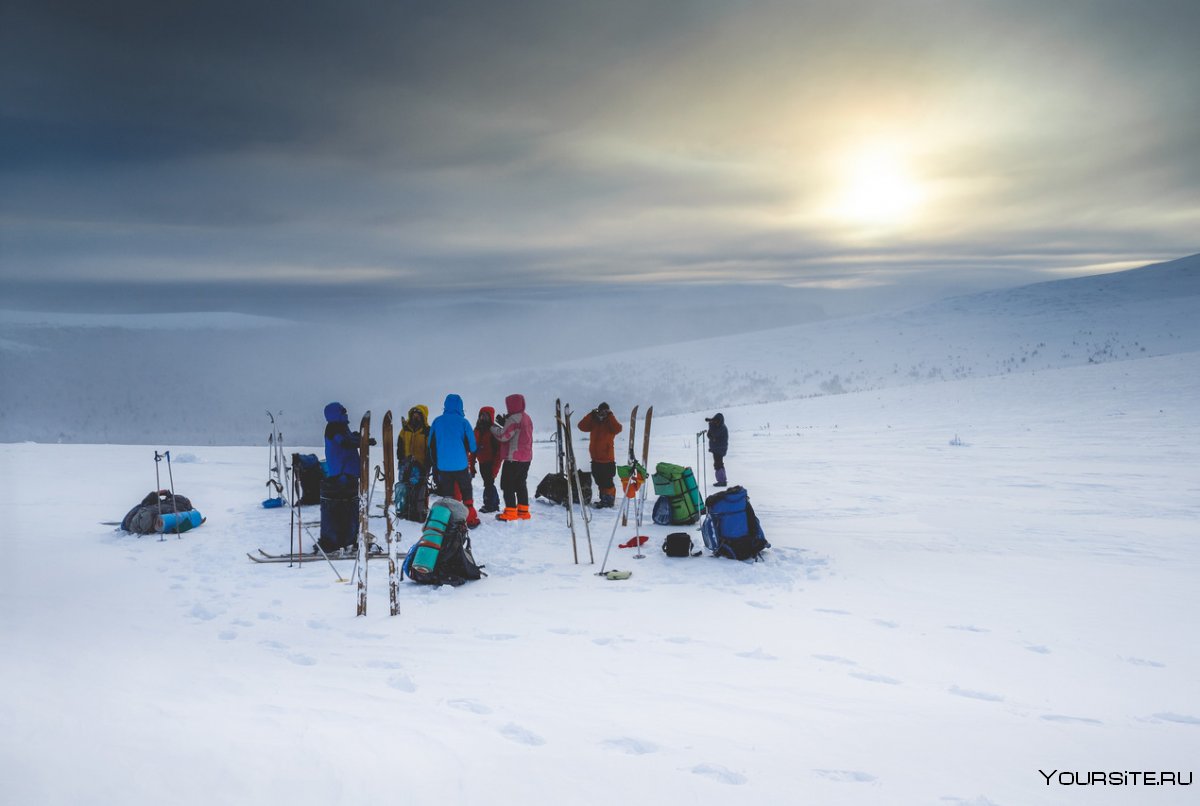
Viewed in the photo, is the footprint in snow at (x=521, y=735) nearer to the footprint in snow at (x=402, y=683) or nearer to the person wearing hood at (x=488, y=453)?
the footprint in snow at (x=402, y=683)

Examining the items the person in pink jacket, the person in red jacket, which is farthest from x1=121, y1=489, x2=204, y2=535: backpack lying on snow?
the person in red jacket

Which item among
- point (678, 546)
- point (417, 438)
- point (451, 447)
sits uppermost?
point (417, 438)

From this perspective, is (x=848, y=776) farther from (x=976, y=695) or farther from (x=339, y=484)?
(x=339, y=484)

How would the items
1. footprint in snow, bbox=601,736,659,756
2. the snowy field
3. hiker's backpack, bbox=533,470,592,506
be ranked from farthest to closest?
hiker's backpack, bbox=533,470,592,506 < footprint in snow, bbox=601,736,659,756 < the snowy field

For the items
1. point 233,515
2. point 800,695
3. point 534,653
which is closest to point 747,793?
point 800,695

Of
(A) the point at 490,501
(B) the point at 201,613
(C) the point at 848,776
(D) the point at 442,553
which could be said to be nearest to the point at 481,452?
(A) the point at 490,501

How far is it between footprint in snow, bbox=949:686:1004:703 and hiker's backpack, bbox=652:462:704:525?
19.3 ft

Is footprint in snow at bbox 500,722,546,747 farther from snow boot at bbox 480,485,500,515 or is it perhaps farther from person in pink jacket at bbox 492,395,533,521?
snow boot at bbox 480,485,500,515

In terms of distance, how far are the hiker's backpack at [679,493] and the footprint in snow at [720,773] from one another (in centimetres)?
Result: 690

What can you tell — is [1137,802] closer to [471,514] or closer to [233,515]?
[471,514]

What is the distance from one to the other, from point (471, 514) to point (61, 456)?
14.0 m

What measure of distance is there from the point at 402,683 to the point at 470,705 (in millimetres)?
637

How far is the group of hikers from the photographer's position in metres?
10.4

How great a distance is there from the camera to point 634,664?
5426mm
